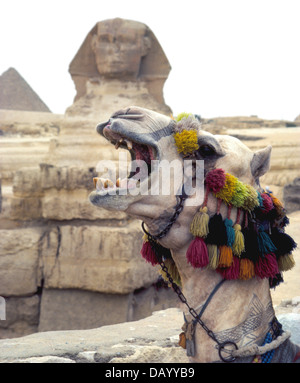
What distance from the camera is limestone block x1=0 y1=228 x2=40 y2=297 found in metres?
6.52

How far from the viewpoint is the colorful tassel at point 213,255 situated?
164 cm

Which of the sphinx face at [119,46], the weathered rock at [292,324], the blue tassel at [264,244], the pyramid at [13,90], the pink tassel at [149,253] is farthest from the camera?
the pyramid at [13,90]

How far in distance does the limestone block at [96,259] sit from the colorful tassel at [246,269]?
4.62 m

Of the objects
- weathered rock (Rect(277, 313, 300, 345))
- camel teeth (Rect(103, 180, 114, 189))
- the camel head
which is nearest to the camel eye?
the camel head

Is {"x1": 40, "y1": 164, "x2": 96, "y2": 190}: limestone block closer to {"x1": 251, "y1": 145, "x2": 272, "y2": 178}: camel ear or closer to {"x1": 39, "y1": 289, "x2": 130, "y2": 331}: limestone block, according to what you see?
{"x1": 39, "y1": 289, "x2": 130, "y2": 331}: limestone block

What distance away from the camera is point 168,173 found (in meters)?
1.64

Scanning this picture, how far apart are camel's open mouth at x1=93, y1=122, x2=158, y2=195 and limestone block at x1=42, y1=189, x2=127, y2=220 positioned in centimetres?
468

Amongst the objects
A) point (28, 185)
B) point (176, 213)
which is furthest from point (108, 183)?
point (28, 185)

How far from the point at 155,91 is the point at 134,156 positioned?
23.1ft

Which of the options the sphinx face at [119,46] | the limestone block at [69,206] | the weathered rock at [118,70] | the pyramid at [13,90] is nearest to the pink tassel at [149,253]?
the limestone block at [69,206]

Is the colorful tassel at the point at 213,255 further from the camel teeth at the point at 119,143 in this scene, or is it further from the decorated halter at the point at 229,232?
the camel teeth at the point at 119,143

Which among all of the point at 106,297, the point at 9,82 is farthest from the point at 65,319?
the point at 9,82

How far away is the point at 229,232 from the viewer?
5.44 ft
